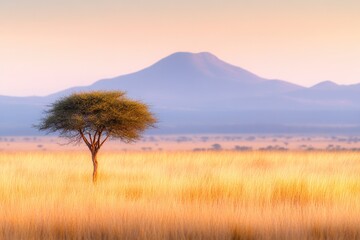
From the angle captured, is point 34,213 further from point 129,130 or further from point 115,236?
point 129,130

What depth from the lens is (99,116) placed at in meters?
25.9

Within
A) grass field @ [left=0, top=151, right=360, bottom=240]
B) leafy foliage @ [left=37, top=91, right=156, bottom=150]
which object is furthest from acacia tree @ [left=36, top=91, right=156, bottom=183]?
grass field @ [left=0, top=151, right=360, bottom=240]

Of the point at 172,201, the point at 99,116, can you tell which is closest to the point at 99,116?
the point at 99,116

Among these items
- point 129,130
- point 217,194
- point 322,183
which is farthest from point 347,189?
point 129,130

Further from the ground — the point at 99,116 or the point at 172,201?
the point at 99,116

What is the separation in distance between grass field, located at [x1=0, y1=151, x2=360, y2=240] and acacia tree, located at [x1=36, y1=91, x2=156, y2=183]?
1817mm

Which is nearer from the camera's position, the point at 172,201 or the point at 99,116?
the point at 172,201

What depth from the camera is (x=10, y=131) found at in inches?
7180

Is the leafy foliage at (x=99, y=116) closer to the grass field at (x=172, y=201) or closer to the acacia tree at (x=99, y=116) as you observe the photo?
the acacia tree at (x=99, y=116)

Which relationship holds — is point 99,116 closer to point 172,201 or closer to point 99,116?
point 99,116

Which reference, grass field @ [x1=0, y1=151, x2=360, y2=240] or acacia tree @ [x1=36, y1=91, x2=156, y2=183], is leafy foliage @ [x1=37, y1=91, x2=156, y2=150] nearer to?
acacia tree @ [x1=36, y1=91, x2=156, y2=183]

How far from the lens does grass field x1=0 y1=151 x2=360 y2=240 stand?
12562 millimetres

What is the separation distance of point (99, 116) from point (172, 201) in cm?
883

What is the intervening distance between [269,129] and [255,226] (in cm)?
17072
